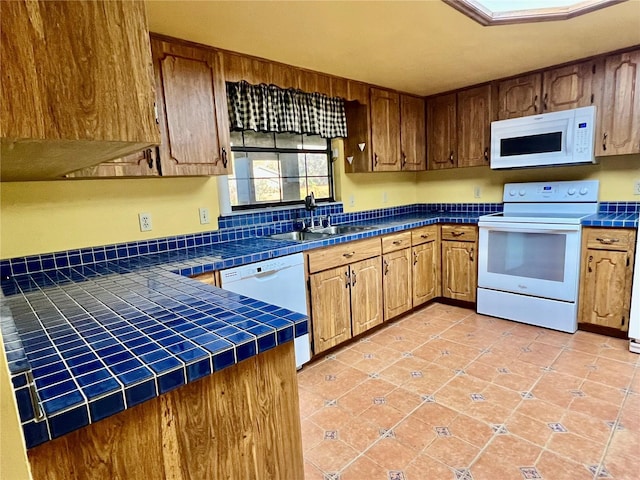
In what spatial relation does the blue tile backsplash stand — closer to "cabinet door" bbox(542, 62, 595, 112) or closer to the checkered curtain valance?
the checkered curtain valance

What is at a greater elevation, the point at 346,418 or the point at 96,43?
the point at 96,43

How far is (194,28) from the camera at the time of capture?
198 cm

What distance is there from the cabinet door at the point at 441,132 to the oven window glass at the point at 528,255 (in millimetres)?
1033

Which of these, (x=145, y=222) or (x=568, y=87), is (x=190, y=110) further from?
(x=568, y=87)

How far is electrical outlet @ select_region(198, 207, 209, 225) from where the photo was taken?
2.55 meters

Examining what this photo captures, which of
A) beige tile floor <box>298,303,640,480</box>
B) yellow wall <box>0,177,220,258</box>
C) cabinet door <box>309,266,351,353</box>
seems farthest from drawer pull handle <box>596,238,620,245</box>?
yellow wall <box>0,177,220,258</box>

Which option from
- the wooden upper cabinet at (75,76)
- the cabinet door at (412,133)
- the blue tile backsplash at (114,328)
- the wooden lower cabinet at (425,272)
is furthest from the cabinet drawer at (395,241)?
the wooden upper cabinet at (75,76)

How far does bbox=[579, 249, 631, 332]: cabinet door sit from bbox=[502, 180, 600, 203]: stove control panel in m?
0.60

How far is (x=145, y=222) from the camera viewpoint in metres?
2.30

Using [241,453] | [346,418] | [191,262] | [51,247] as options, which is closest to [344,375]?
[346,418]

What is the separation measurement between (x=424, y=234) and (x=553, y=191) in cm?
119

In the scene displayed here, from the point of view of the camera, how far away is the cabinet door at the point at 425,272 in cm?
348

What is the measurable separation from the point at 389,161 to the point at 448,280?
1.36 m

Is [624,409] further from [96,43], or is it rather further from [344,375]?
[96,43]
